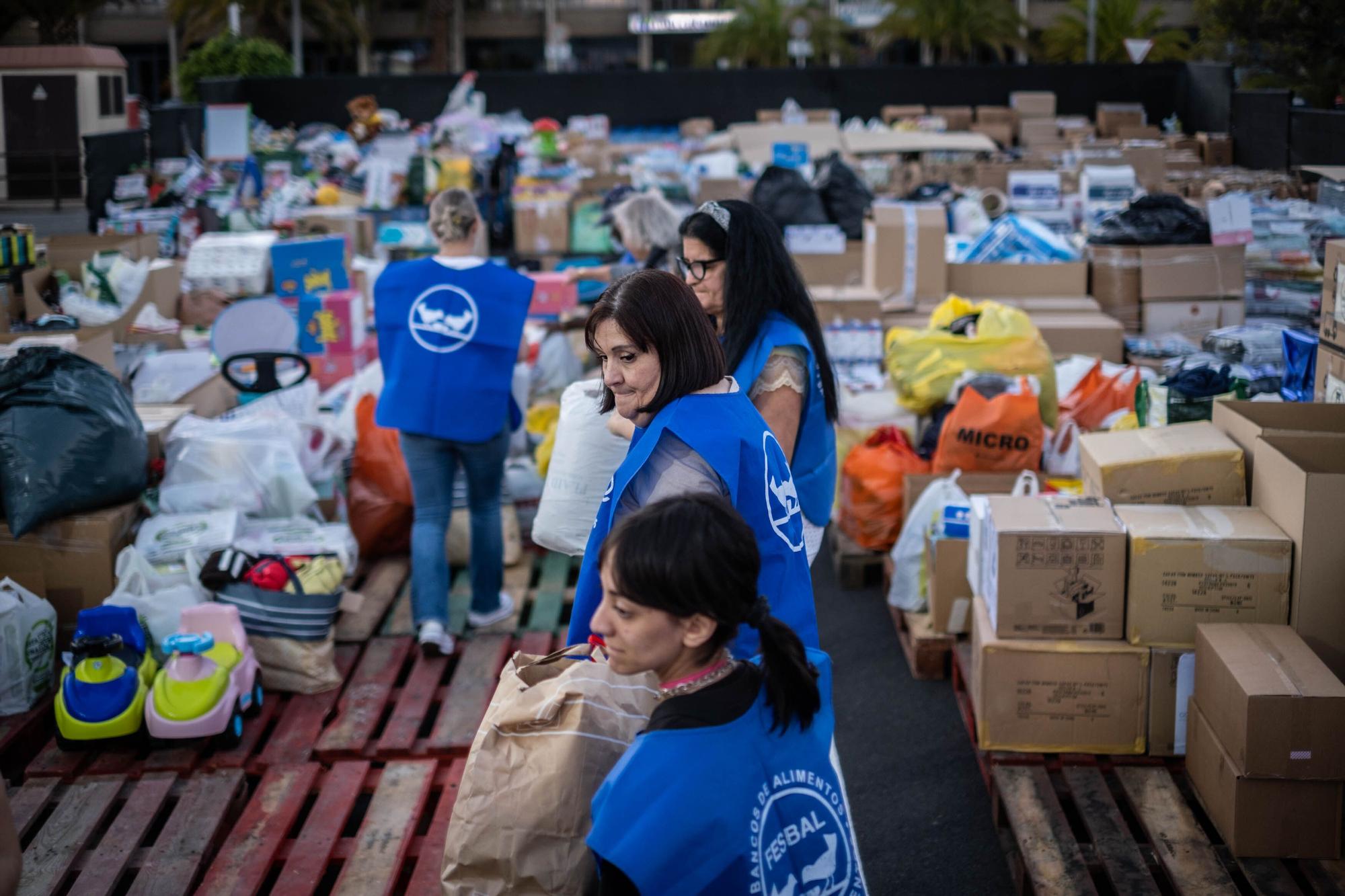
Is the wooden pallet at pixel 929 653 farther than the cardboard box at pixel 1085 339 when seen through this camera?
No

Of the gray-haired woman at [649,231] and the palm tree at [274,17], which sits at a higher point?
the palm tree at [274,17]

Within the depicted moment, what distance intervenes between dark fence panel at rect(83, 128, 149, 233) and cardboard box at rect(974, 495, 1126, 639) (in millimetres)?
9793

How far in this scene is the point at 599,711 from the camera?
1938 mm

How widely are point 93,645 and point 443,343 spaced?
1.46 meters

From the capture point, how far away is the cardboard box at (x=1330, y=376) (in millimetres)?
4074

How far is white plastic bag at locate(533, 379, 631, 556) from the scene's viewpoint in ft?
10.3

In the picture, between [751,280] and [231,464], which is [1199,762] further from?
[231,464]

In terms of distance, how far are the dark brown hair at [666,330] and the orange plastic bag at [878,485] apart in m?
3.06

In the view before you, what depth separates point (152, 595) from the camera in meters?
4.21

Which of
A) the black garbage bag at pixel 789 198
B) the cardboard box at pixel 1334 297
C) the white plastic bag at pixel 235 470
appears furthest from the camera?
the black garbage bag at pixel 789 198

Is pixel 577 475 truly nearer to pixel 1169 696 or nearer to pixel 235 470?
pixel 1169 696

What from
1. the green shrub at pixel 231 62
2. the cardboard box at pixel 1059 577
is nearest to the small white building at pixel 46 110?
the green shrub at pixel 231 62

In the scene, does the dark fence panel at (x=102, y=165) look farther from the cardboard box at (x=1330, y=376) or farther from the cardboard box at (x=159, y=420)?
the cardboard box at (x=1330, y=376)

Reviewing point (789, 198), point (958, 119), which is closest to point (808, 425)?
point (789, 198)
